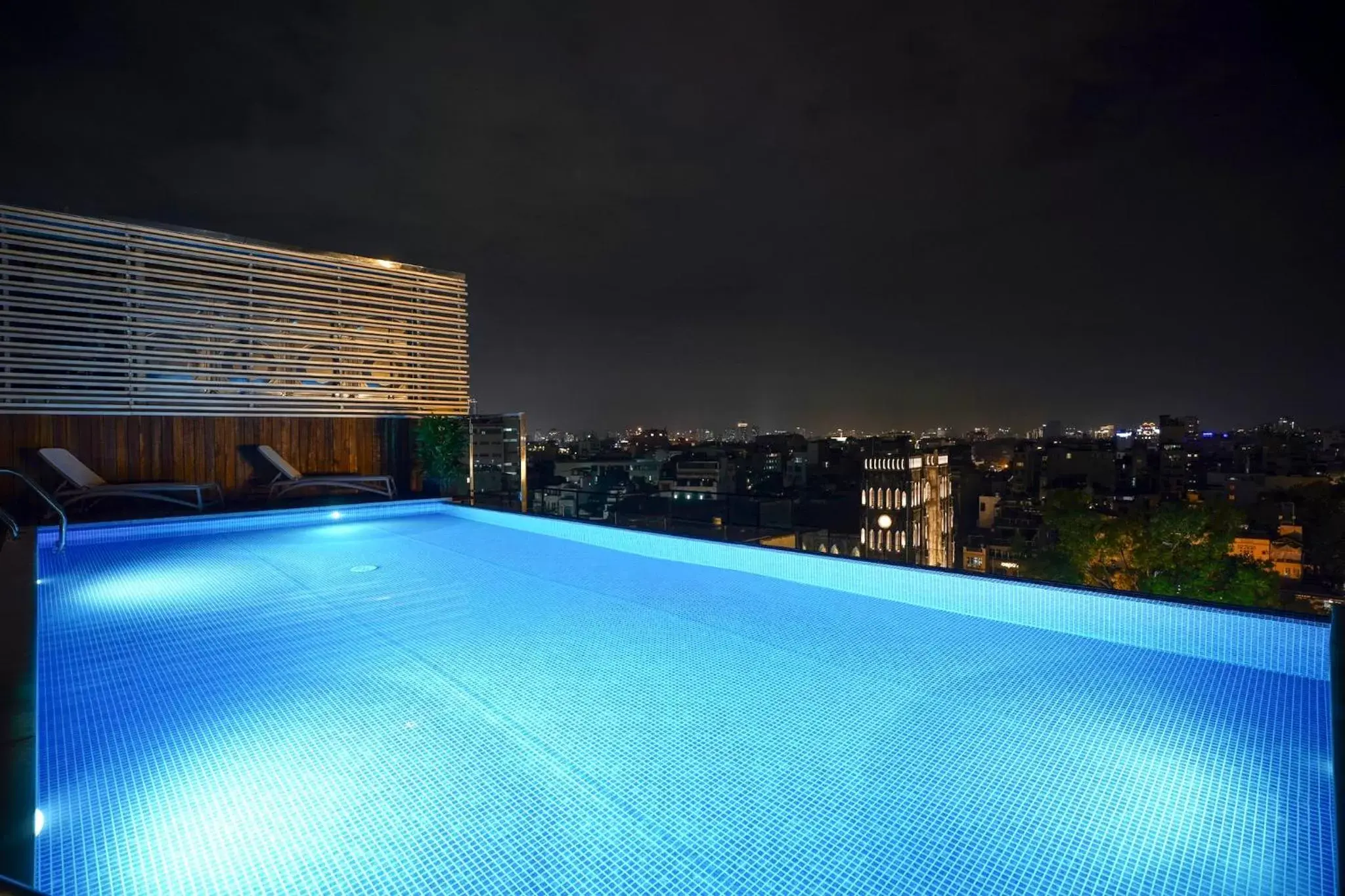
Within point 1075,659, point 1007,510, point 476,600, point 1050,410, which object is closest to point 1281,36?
point 1075,659

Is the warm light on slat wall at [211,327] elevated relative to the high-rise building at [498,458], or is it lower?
elevated

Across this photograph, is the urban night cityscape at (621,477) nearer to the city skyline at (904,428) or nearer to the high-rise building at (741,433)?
the city skyline at (904,428)

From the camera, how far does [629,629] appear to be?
355 centimetres

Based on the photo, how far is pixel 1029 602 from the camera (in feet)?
12.1

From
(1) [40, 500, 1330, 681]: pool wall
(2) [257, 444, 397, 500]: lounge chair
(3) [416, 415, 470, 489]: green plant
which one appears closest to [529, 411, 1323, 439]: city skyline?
(3) [416, 415, 470, 489]: green plant

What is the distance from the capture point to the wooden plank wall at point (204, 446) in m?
6.97

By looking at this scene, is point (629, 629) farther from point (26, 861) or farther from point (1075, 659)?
point (26, 861)

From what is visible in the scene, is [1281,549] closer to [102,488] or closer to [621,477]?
[621,477]

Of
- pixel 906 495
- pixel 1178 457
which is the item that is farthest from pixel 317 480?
pixel 1178 457

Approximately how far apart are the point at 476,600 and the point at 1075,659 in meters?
3.43

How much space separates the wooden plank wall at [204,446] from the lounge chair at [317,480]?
18 centimetres

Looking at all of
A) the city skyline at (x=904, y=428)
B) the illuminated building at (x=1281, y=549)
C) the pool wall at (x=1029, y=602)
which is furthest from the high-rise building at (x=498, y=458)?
the illuminated building at (x=1281, y=549)

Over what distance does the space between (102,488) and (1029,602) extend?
861 centimetres

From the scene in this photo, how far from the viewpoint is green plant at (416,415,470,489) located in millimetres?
9047
